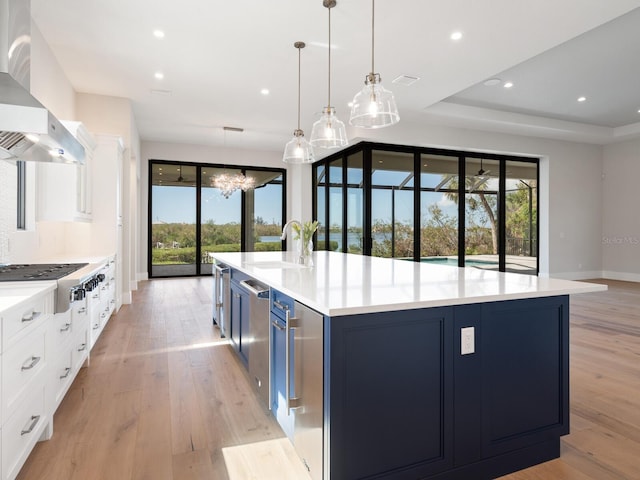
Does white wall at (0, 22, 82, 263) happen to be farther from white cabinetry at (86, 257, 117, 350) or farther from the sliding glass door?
the sliding glass door

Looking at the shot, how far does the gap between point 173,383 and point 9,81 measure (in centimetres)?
216

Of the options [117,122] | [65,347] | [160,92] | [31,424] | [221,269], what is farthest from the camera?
[117,122]

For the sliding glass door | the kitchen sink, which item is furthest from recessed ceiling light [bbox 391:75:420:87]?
the sliding glass door

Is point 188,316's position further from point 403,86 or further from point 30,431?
point 403,86

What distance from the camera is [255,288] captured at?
246 cm

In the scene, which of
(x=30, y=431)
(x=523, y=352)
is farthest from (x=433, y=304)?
(x=30, y=431)

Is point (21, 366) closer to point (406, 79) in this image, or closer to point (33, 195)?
point (33, 195)

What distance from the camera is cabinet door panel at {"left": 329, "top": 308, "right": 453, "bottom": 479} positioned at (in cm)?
147

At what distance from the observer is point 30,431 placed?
1770 millimetres

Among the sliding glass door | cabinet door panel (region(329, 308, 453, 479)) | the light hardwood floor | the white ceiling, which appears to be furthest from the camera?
the sliding glass door

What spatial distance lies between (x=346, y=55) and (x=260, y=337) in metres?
3.30

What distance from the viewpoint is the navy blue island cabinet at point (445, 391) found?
1481 mm

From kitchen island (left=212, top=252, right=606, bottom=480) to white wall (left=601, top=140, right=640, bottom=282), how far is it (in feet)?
27.5

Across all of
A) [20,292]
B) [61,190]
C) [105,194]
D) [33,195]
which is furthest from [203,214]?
[20,292]
